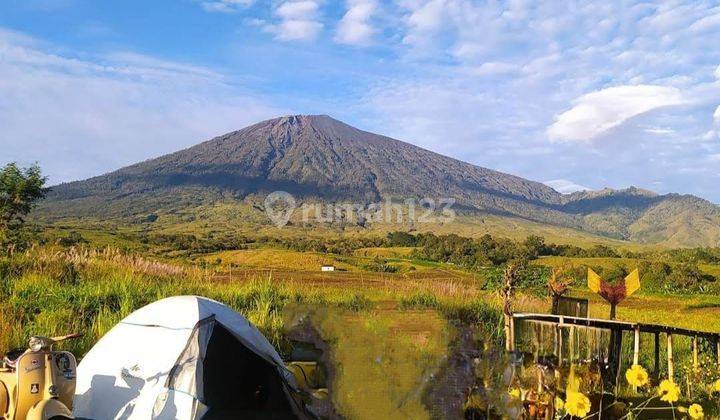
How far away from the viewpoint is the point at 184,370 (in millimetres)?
5551

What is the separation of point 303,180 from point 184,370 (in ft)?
419

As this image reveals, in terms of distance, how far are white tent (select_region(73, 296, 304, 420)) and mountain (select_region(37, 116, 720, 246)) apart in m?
98.3

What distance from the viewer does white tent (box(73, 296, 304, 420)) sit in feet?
17.8

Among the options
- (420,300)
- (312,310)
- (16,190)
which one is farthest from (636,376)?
(16,190)

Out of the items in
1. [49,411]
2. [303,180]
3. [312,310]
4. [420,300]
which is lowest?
[49,411]

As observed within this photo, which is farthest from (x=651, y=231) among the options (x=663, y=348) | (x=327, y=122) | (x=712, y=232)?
(x=663, y=348)

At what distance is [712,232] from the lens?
6427 inches

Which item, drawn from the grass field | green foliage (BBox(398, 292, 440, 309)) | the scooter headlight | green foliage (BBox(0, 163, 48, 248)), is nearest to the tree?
green foliage (BBox(0, 163, 48, 248))

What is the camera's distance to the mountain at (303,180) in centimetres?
11575

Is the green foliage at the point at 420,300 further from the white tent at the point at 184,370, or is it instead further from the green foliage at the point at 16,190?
the green foliage at the point at 16,190

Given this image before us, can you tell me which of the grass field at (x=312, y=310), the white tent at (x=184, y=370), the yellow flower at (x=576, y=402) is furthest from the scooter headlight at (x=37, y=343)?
the yellow flower at (x=576, y=402)

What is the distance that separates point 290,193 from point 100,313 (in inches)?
4732

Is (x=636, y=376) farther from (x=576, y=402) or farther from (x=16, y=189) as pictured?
(x=16, y=189)

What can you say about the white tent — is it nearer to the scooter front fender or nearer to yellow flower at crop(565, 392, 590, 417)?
the scooter front fender
